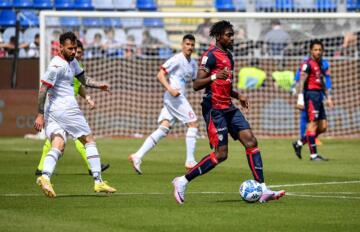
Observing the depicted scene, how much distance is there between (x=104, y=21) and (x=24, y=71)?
200 inches

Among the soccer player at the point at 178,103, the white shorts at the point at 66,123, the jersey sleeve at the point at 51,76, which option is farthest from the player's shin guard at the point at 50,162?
the soccer player at the point at 178,103

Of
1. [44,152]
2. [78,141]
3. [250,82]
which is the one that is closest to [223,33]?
[44,152]

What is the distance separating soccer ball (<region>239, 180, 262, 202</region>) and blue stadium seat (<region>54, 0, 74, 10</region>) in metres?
22.3

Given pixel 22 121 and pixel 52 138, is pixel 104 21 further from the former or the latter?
pixel 52 138

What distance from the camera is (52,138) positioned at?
1358 cm

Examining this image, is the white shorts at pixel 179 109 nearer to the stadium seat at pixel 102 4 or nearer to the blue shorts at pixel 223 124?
the blue shorts at pixel 223 124

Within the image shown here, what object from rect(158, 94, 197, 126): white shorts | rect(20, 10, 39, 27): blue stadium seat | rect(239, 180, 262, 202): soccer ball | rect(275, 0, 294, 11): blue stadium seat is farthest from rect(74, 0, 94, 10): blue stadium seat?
rect(239, 180, 262, 202): soccer ball

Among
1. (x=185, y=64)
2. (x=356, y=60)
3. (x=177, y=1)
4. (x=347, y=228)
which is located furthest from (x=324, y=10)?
(x=347, y=228)

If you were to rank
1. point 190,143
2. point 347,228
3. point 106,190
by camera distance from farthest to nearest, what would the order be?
point 190,143 → point 106,190 → point 347,228

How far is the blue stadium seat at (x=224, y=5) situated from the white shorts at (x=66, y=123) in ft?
67.2

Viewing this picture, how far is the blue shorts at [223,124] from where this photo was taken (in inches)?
494

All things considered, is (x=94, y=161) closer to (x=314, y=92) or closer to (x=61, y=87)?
(x=61, y=87)

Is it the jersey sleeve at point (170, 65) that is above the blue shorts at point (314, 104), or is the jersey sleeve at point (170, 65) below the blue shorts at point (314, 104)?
above

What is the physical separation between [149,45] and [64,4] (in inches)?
172
